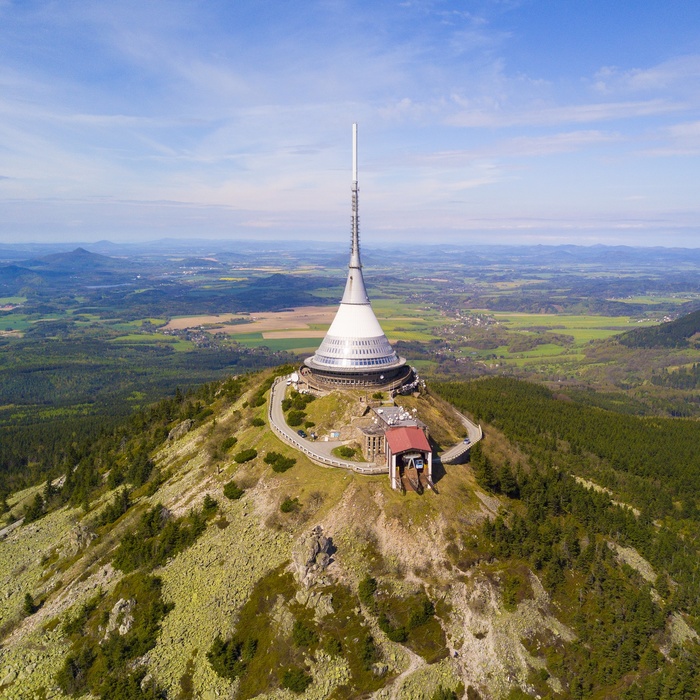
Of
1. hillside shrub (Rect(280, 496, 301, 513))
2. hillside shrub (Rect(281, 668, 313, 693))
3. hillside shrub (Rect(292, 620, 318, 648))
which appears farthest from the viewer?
hillside shrub (Rect(280, 496, 301, 513))

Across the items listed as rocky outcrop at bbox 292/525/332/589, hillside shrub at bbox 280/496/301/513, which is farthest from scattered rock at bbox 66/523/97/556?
rocky outcrop at bbox 292/525/332/589

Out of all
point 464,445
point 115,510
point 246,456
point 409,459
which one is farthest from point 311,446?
point 115,510

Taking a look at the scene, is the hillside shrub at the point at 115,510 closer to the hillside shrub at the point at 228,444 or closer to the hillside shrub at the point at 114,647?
the hillside shrub at the point at 228,444

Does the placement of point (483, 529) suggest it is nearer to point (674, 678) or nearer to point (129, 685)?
point (674, 678)

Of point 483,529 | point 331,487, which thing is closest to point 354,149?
point 331,487

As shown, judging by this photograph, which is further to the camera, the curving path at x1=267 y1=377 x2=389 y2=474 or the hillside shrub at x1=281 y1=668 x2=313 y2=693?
the curving path at x1=267 y1=377 x2=389 y2=474

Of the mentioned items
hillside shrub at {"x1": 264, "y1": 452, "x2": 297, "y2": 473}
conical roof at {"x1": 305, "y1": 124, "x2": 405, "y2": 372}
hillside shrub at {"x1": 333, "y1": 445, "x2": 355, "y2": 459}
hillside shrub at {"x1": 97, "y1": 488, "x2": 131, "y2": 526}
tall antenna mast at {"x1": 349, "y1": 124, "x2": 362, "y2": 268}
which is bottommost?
hillside shrub at {"x1": 97, "y1": 488, "x2": 131, "y2": 526}

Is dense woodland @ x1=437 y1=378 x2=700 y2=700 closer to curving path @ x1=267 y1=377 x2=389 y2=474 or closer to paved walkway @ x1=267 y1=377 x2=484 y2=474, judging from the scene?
paved walkway @ x1=267 y1=377 x2=484 y2=474
